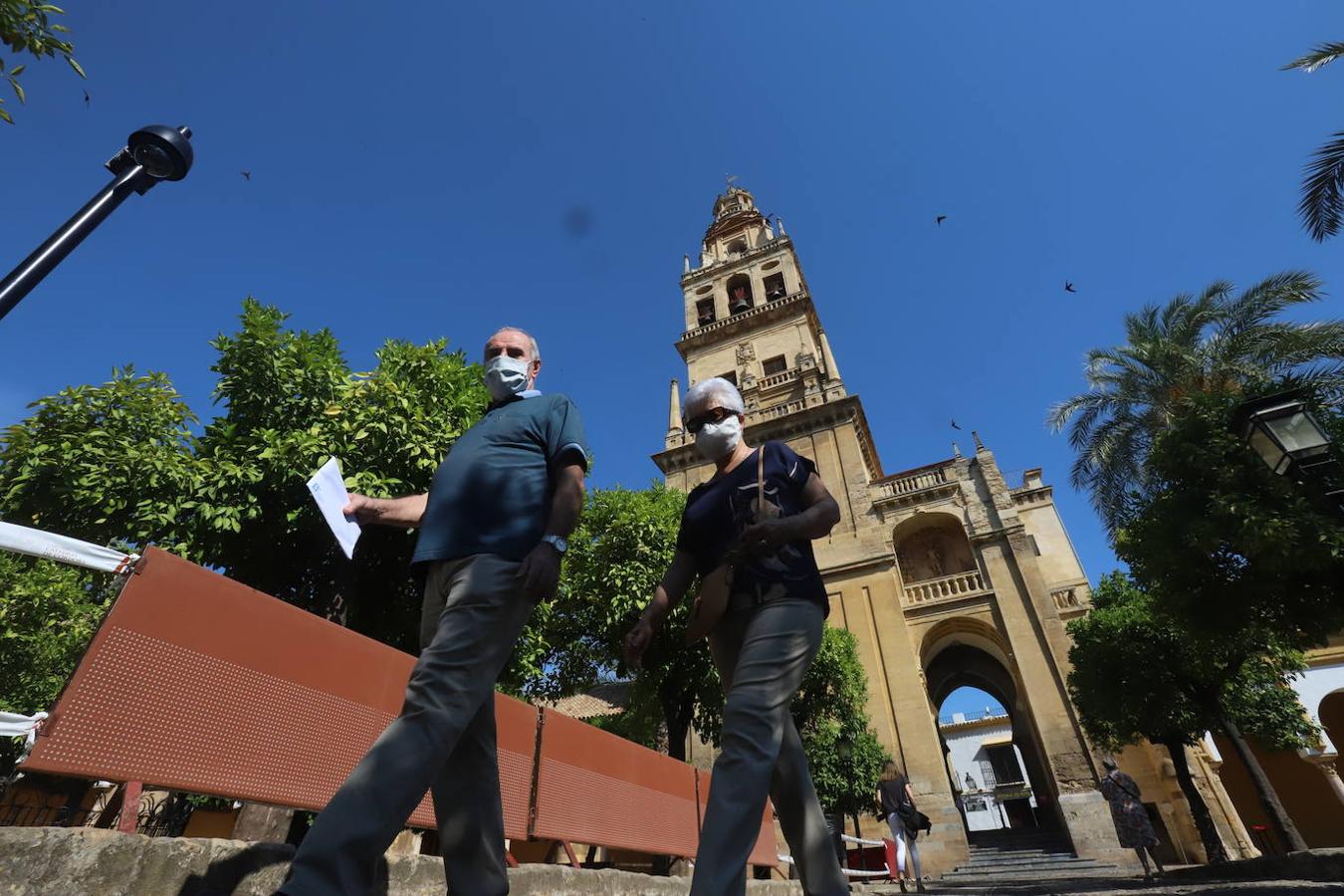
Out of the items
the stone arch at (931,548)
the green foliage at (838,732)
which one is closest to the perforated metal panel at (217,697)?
the green foliage at (838,732)

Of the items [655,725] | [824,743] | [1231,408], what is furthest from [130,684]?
[824,743]

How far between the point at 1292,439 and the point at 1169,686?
9590 millimetres

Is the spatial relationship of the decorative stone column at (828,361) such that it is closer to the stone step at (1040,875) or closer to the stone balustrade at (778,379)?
the stone balustrade at (778,379)

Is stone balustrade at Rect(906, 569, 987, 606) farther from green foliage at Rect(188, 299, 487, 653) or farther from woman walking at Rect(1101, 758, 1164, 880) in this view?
green foliage at Rect(188, 299, 487, 653)

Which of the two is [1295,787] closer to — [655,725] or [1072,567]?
[1072,567]

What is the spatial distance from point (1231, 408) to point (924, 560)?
46.1 feet

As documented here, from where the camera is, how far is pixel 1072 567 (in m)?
24.5

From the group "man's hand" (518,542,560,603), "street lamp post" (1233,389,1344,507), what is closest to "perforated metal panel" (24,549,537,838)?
"man's hand" (518,542,560,603)

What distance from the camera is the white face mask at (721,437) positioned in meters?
2.85

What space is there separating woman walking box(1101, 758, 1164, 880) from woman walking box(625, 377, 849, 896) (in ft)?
32.5

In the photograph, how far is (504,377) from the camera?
2664mm

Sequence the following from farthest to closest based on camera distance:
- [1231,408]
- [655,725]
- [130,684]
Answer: [655,725], [1231,408], [130,684]

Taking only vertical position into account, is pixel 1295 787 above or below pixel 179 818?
above

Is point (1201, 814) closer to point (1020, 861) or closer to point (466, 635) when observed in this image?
point (1020, 861)
